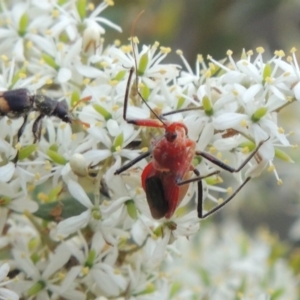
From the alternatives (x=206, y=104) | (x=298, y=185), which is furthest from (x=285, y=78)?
(x=298, y=185)

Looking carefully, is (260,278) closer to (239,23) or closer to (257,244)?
(257,244)

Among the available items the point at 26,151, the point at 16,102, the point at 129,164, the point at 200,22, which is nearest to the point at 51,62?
the point at 16,102

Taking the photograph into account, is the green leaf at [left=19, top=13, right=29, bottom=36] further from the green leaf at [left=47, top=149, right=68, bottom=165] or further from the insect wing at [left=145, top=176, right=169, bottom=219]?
the insect wing at [left=145, top=176, right=169, bottom=219]

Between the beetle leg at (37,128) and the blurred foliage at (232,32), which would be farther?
the blurred foliage at (232,32)

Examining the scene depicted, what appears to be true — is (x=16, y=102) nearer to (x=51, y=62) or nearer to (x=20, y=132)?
(x=20, y=132)

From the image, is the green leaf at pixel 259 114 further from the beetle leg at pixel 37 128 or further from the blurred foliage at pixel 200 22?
the blurred foliage at pixel 200 22

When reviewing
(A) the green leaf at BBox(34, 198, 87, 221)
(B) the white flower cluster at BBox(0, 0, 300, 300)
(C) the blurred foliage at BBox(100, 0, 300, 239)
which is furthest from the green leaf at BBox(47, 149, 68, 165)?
(C) the blurred foliage at BBox(100, 0, 300, 239)

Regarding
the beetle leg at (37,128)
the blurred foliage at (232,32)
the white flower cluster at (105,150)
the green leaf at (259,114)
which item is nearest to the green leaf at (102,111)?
the white flower cluster at (105,150)
